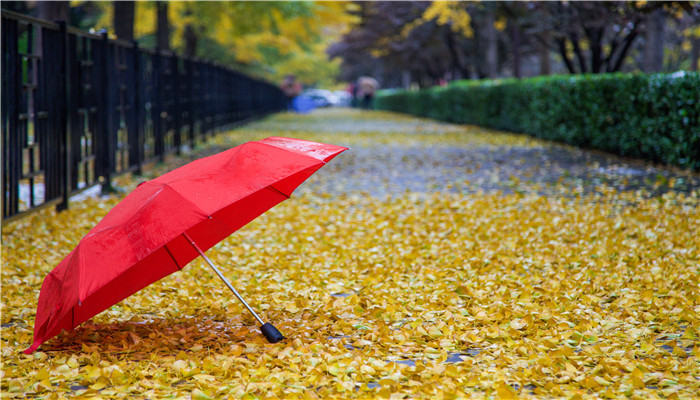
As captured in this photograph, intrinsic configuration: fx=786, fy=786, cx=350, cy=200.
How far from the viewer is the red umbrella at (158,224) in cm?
367

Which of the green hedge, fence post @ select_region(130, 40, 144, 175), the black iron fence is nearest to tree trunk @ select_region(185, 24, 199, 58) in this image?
the green hedge

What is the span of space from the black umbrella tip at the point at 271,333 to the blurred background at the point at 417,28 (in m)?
7.23

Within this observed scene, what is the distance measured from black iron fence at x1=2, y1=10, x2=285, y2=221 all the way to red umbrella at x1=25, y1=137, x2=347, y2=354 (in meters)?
2.87

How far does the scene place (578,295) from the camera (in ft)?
16.2

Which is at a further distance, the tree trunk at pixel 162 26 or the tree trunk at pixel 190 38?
the tree trunk at pixel 190 38

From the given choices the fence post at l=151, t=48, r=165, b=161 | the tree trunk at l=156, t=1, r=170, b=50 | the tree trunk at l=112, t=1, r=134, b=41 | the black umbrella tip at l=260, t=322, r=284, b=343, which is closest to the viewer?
the black umbrella tip at l=260, t=322, r=284, b=343

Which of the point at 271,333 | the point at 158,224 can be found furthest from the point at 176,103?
the point at 158,224

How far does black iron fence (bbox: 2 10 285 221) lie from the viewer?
6.55m

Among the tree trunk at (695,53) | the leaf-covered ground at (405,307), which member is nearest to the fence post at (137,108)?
the leaf-covered ground at (405,307)

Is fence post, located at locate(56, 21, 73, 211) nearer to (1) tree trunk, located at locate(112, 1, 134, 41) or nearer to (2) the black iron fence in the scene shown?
(2) the black iron fence

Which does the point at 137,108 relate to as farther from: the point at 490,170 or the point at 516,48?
the point at 516,48

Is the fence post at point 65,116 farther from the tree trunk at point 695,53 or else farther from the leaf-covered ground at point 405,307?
the tree trunk at point 695,53

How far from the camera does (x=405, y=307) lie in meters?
4.77

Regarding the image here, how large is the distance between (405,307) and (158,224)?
1.71 metres
